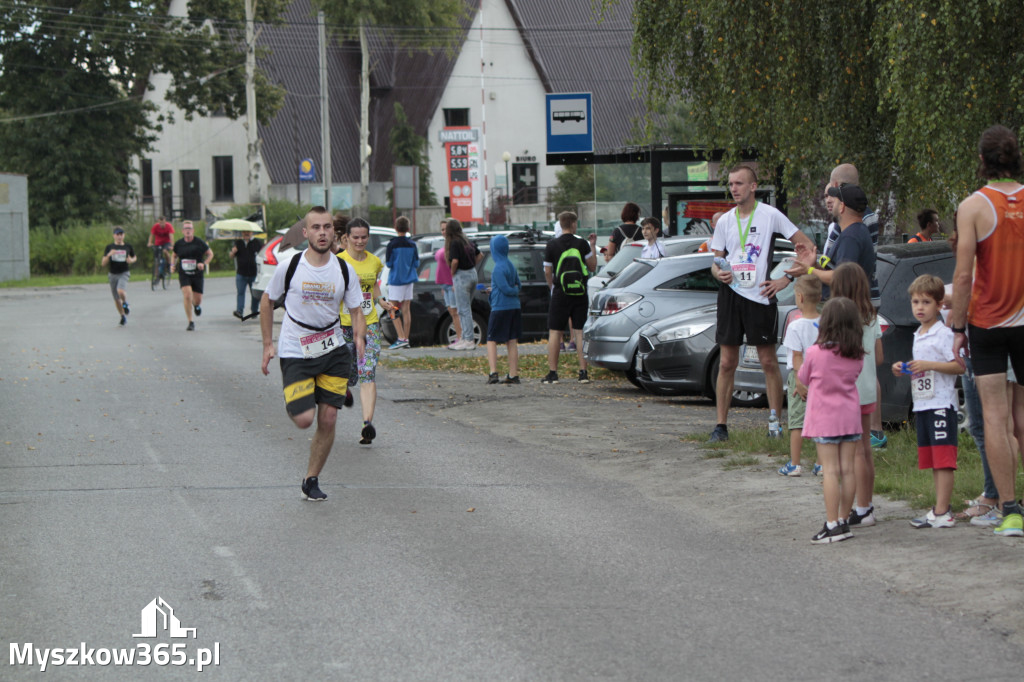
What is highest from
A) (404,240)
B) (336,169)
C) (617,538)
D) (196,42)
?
(196,42)

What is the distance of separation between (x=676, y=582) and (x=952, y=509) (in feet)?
7.03

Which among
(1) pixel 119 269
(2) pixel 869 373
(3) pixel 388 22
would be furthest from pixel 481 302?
(3) pixel 388 22

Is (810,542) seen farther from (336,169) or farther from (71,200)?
(336,169)

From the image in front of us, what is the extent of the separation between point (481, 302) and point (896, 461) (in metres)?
11.4

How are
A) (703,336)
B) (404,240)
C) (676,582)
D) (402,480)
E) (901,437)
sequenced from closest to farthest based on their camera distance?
(676,582) < (402,480) < (901,437) < (703,336) < (404,240)

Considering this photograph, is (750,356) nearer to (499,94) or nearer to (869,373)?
(869,373)

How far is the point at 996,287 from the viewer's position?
6746 mm

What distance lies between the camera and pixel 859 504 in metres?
7.30

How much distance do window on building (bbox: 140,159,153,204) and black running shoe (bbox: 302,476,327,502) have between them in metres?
61.1

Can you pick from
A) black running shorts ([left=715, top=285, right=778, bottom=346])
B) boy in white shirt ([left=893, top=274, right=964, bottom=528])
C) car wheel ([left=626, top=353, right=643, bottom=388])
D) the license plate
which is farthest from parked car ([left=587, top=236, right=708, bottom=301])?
boy in white shirt ([left=893, top=274, right=964, bottom=528])

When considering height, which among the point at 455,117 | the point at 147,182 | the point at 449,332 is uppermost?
the point at 455,117

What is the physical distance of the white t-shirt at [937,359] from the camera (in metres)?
7.07

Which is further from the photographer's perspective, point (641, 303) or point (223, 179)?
point (223, 179)

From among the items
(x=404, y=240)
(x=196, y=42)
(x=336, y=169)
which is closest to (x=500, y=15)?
(x=336, y=169)
